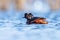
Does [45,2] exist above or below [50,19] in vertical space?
above

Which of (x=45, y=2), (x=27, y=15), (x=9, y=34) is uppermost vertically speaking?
(x=45, y=2)

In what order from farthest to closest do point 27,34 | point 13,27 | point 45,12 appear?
point 45,12 < point 13,27 < point 27,34

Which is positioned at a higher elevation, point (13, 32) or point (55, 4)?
point (55, 4)

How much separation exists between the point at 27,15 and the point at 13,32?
25cm

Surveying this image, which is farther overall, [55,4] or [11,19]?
[55,4]

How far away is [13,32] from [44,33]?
217 mm

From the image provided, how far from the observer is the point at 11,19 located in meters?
1.20

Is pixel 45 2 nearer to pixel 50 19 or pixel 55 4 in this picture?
pixel 55 4

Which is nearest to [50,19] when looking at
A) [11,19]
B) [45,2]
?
[45,2]

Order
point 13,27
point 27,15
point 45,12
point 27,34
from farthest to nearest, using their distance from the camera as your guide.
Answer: point 45,12 → point 27,15 → point 13,27 → point 27,34

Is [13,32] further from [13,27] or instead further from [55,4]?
[55,4]

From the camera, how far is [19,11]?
130 cm

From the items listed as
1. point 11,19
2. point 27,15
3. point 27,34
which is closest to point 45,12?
point 27,15

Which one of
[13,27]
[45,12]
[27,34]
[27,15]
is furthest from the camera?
[45,12]
